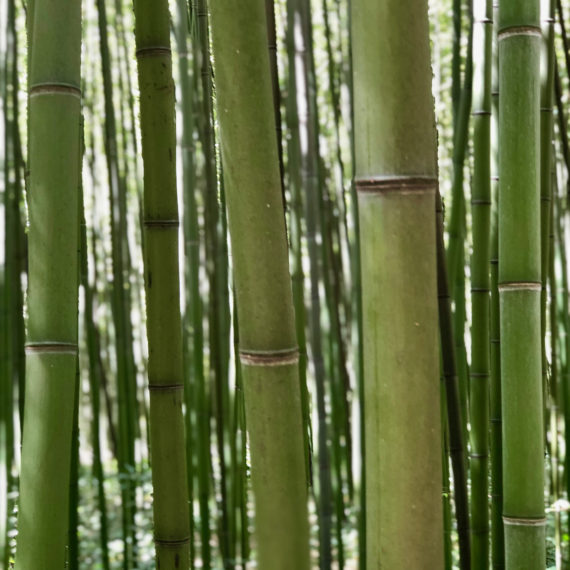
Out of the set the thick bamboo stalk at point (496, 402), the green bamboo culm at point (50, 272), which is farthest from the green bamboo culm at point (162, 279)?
the thick bamboo stalk at point (496, 402)

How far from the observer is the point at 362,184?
1.56 ft

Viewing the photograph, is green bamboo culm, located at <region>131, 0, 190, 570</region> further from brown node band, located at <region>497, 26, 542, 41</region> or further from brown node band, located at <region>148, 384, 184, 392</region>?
brown node band, located at <region>497, 26, 542, 41</region>

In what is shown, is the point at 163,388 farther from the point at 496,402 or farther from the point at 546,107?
the point at 546,107

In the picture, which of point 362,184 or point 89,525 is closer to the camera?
point 362,184

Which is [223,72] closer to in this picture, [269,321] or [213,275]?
[269,321]

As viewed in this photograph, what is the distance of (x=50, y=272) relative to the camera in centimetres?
62

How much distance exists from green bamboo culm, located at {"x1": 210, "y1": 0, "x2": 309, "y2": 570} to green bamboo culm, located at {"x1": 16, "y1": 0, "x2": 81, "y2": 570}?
0.57ft

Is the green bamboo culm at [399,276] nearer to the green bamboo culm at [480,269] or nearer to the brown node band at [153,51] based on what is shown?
the brown node band at [153,51]

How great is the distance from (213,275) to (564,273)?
900 mm

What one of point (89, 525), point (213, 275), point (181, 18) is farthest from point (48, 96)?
point (89, 525)

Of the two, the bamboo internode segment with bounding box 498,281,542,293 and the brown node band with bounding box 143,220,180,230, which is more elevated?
the brown node band with bounding box 143,220,180,230

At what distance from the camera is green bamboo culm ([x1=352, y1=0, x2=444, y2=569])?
1.51 ft

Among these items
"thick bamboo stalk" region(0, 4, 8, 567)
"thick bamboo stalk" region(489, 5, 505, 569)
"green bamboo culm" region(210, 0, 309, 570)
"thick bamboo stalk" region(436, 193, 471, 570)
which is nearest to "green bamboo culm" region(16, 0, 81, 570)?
"green bamboo culm" region(210, 0, 309, 570)

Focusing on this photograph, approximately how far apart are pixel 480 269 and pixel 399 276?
764 mm
